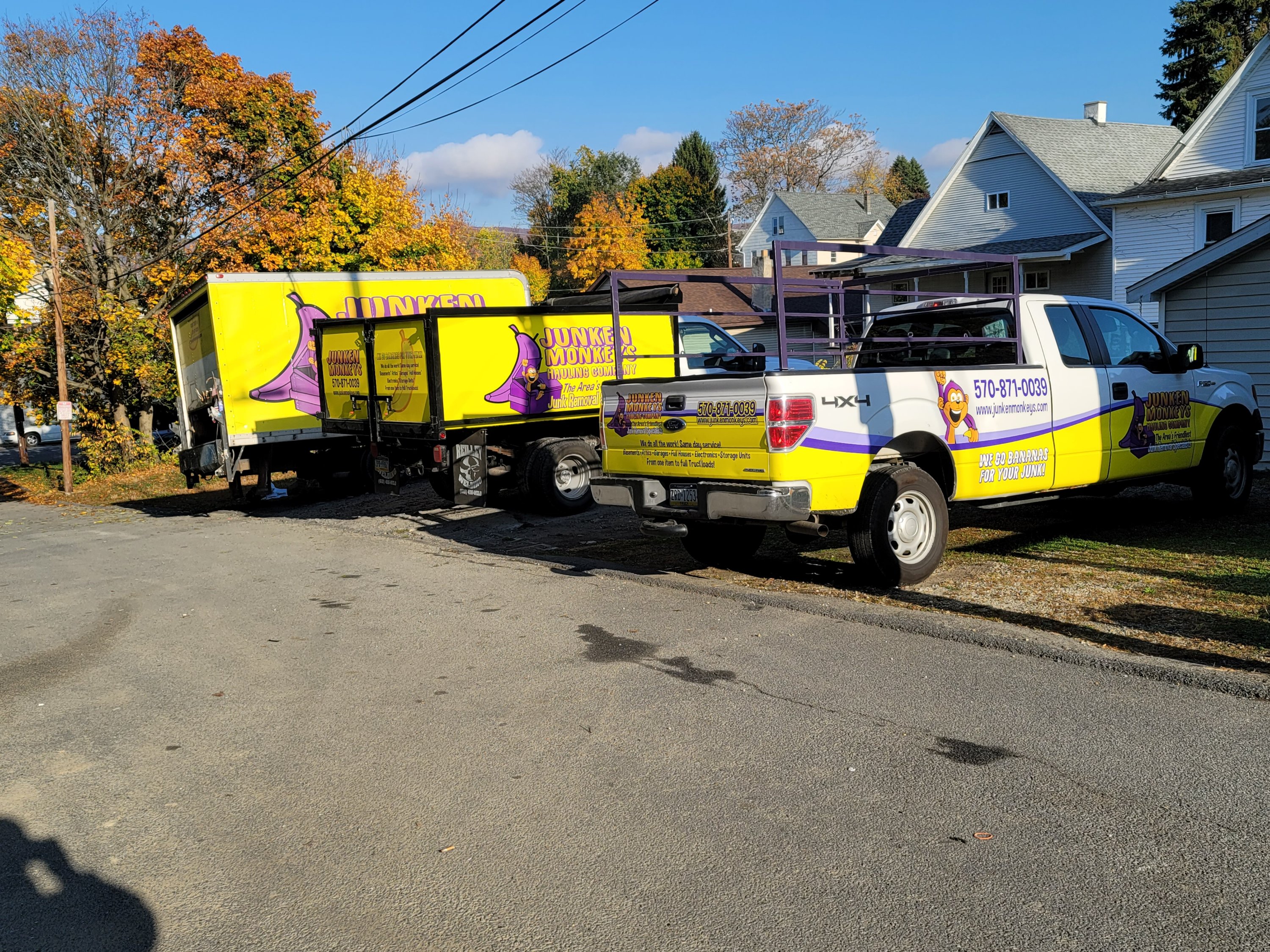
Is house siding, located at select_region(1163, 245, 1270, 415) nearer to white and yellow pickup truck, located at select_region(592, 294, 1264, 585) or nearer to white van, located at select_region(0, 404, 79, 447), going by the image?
white and yellow pickup truck, located at select_region(592, 294, 1264, 585)

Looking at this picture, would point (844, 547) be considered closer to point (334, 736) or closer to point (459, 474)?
point (459, 474)

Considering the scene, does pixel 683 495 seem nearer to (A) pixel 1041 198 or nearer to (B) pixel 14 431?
(A) pixel 1041 198

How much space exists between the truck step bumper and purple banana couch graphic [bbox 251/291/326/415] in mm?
8931

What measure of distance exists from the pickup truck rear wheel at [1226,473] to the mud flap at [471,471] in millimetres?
7262

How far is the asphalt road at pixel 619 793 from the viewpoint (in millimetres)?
3293

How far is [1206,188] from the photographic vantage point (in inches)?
949

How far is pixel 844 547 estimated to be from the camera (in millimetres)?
9547

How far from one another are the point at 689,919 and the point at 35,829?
266 cm

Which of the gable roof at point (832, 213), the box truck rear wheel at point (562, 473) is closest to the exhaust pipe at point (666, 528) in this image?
the box truck rear wheel at point (562, 473)

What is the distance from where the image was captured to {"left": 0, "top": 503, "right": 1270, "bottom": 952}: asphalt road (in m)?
3.29

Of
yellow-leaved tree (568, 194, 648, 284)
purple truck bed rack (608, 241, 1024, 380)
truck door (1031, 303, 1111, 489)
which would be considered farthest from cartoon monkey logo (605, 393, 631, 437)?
yellow-leaved tree (568, 194, 648, 284)

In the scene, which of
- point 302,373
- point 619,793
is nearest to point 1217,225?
point 302,373

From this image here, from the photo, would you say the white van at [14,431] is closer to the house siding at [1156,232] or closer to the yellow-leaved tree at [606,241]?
the yellow-leaved tree at [606,241]

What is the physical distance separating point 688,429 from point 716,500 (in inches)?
Answer: 23.3
